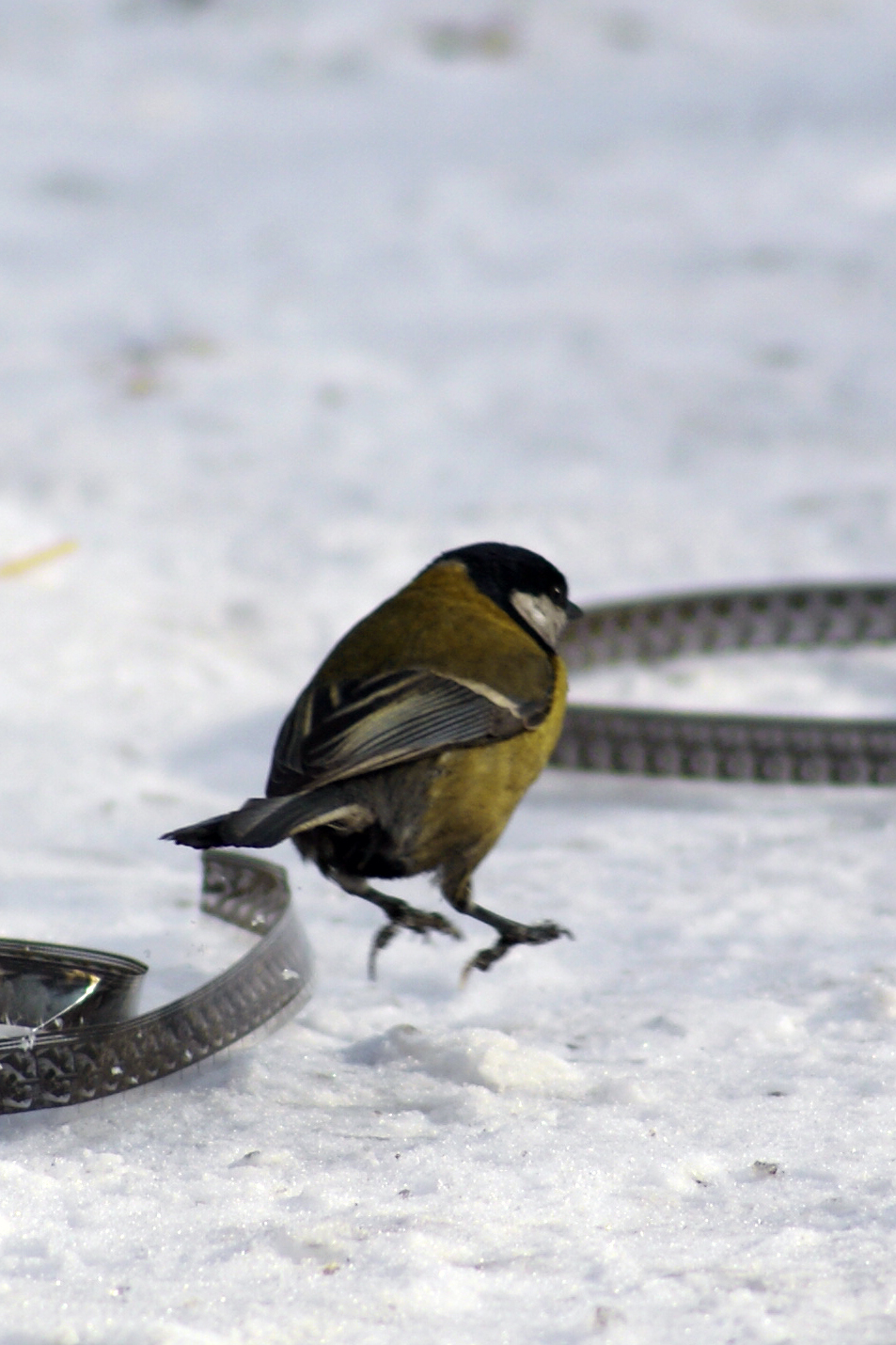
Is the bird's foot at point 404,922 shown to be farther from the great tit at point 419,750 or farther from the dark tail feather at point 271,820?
the dark tail feather at point 271,820

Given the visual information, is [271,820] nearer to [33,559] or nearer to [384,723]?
[384,723]

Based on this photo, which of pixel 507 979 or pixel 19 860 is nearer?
pixel 507 979

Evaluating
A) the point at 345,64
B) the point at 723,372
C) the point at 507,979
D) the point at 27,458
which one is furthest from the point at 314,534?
the point at 345,64

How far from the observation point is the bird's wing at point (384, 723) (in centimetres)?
278

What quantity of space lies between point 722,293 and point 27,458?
3.44 m

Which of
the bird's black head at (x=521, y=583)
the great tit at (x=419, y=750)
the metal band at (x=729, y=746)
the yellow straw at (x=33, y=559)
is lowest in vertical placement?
the yellow straw at (x=33, y=559)

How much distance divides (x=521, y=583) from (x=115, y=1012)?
110 cm

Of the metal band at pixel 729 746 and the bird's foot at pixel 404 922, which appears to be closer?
the bird's foot at pixel 404 922

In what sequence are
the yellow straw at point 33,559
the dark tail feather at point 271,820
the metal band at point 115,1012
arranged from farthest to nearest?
the yellow straw at point 33,559 < the metal band at point 115,1012 < the dark tail feather at point 271,820

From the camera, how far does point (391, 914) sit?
10.2 feet

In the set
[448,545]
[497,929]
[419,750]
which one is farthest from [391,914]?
[448,545]

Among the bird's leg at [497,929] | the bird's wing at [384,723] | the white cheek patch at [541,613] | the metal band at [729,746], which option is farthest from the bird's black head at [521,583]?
the metal band at [729,746]

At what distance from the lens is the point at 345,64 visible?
390 inches

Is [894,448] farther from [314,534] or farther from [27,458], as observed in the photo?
[27,458]
